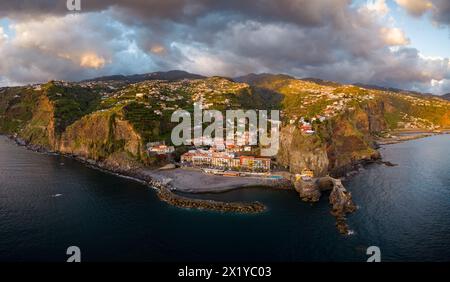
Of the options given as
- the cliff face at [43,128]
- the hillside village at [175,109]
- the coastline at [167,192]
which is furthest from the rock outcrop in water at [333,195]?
the cliff face at [43,128]

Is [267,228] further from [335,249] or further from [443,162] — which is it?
[443,162]

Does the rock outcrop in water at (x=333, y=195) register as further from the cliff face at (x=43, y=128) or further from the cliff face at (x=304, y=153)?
the cliff face at (x=43, y=128)

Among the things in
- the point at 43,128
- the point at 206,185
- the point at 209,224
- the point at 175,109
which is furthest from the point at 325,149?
the point at 43,128

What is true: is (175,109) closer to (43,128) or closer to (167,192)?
(43,128)

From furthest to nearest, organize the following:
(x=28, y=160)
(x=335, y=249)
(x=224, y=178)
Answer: (x=28, y=160) → (x=224, y=178) → (x=335, y=249)
